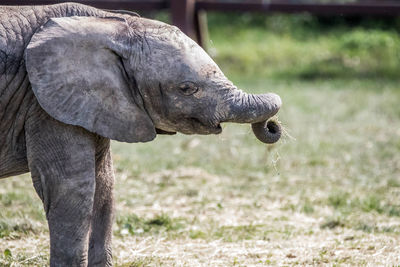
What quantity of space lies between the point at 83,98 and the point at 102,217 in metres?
0.89

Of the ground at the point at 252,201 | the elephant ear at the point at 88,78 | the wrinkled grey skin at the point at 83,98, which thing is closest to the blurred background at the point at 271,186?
the ground at the point at 252,201

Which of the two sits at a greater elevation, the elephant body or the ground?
the elephant body

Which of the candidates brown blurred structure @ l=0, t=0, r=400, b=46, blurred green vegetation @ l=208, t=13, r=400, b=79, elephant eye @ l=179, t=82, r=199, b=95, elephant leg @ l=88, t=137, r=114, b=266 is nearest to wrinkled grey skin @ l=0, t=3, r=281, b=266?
elephant eye @ l=179, t=82, r=199, b=95

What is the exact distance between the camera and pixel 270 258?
208 inches

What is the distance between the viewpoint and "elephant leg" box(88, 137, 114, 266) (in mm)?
4531

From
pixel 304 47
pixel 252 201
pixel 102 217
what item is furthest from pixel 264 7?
pixel 102 217

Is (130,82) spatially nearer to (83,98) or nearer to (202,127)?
(83,98)

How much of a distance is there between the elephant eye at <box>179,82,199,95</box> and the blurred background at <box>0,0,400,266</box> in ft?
2.36

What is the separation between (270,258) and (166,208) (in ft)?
5.00

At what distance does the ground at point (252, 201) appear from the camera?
5.37 meters

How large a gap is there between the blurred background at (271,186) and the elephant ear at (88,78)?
84 centimetres

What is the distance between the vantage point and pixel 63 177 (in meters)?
3.98

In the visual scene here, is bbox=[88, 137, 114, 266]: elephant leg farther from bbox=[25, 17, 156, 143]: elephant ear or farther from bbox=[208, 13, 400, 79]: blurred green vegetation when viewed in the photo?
bbox=[208, 13, 400, 79]: blurred green vegetation

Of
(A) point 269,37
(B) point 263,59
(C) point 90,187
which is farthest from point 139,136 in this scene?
(A) point 269,37
